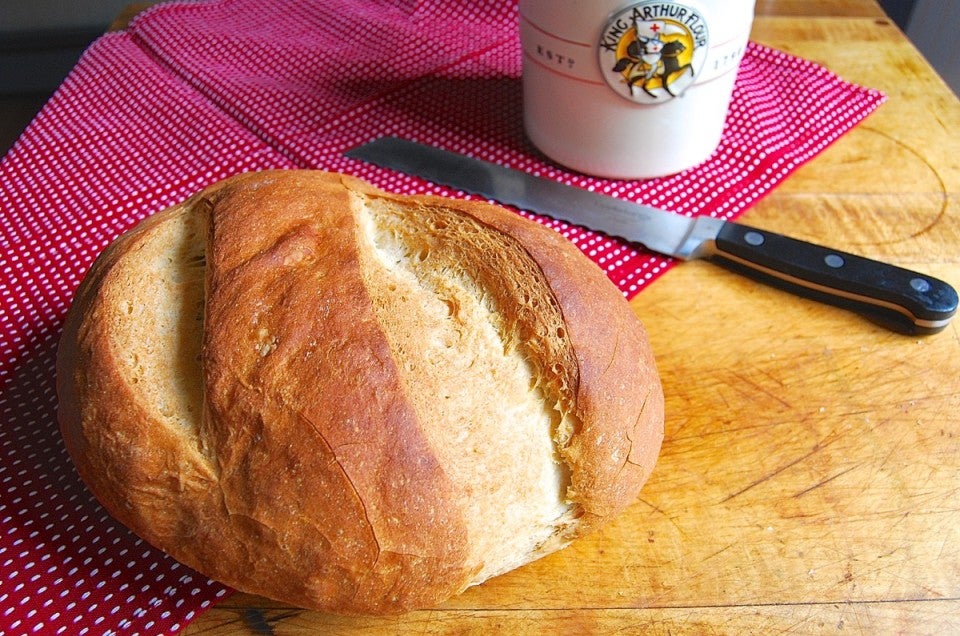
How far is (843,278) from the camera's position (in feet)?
3.59

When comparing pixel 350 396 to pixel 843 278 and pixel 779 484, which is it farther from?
pixel 843 278

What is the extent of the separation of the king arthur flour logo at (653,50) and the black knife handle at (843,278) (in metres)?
0.24

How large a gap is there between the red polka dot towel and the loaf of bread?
0.13 meters

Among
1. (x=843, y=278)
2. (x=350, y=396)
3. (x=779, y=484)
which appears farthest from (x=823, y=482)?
(x=350, y=396)

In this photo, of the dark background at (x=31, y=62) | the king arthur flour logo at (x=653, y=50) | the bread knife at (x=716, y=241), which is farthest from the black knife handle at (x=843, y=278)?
the dark background at (x=31, y=62)

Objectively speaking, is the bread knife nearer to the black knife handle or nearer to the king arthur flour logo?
the black knife handle

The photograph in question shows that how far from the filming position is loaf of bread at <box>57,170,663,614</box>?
0.71 m

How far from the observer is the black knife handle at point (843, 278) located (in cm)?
107

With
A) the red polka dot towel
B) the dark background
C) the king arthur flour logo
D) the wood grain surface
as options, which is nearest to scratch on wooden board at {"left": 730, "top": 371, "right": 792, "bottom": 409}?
the wood grain surface

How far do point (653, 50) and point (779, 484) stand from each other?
639mm

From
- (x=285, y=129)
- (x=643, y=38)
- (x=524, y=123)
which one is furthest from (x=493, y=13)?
(x=643, y=38)

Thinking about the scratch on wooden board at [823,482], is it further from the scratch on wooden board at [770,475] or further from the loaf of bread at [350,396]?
the loaf of bread at [350,396]

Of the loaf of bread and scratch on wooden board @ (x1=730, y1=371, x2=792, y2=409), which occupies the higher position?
the loaf of bread

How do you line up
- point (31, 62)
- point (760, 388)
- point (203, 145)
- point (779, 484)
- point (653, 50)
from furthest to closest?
1. point (31, 62)
2. point (203, 145)
3. point (653, 50)
4. point (760, 388)
5. point (779, 484)
